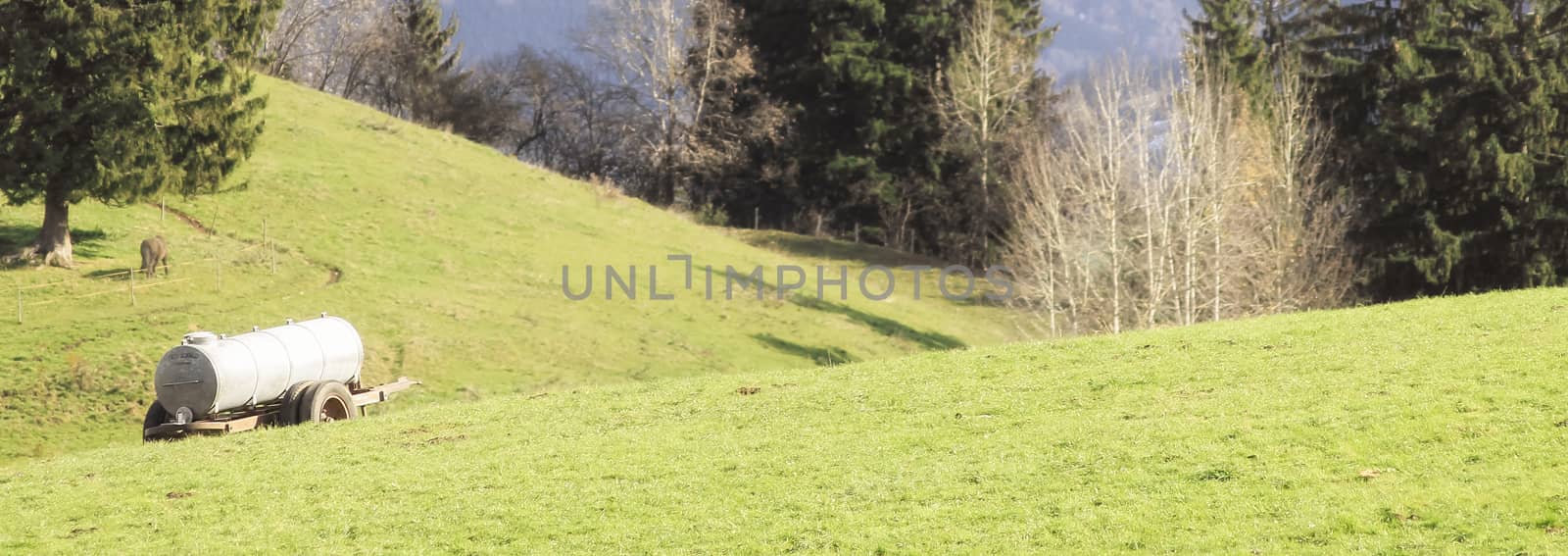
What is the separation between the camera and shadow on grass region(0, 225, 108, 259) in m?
38.7

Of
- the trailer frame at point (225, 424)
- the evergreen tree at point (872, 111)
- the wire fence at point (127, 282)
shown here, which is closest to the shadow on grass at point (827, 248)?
the evergreen tree at point (872, 111)

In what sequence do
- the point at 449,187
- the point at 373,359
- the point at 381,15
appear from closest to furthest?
the point at 373,359 < the point at 449,187 < the point at 381,15

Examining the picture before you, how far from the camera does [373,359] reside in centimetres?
3697

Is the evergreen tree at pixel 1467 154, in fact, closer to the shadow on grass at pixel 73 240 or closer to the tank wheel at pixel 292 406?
the tank wheel at pixel 292 406

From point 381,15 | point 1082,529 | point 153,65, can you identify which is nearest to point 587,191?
point 153,65

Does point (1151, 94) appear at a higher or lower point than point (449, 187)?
higher

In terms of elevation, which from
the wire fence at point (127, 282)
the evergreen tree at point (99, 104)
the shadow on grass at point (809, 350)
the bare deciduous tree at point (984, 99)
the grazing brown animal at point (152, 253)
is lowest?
the shadow on grass at point (809, 350)

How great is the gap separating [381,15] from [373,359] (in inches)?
2788

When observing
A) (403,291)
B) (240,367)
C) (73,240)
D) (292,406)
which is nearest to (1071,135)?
(403,291)

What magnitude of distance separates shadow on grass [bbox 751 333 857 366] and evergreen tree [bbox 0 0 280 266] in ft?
66.6

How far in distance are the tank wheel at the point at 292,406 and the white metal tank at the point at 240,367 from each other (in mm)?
286

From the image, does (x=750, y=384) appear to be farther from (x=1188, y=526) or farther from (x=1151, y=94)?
(x=1151, y=94)

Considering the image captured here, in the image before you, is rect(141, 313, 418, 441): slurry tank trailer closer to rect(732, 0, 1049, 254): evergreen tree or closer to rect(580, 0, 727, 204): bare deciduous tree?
rect(732, 0, 1049, 254): evergreen tree

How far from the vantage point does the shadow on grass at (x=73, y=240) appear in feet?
127
